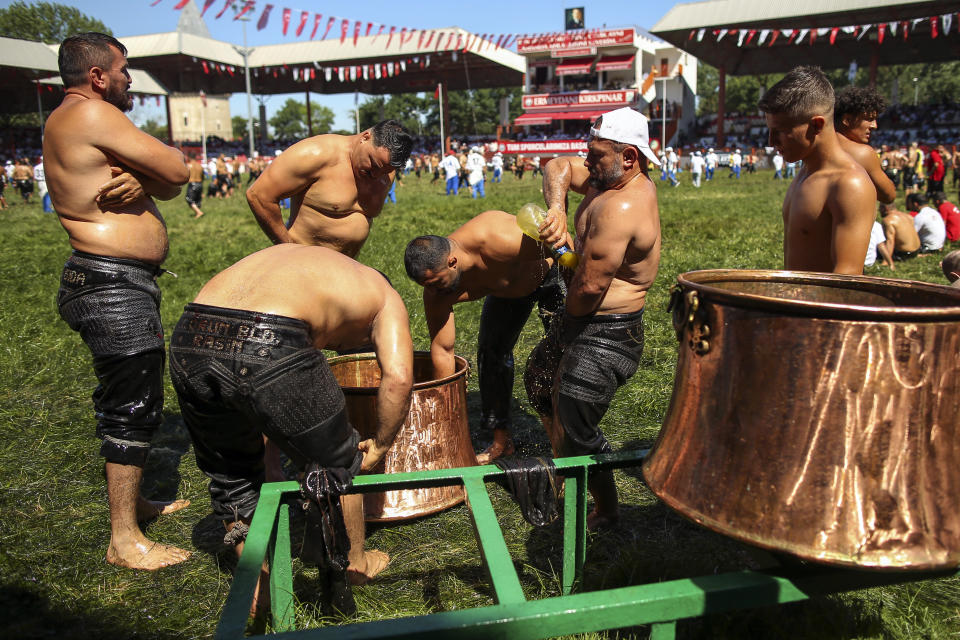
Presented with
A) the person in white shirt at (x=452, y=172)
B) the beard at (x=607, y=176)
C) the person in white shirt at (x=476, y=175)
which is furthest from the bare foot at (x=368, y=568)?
the person in white shirt at (x=452, y=172)

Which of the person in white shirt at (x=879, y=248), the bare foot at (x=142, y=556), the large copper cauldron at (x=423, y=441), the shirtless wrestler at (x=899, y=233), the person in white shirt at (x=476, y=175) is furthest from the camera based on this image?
the person in white shirt at (x=476, y=175)

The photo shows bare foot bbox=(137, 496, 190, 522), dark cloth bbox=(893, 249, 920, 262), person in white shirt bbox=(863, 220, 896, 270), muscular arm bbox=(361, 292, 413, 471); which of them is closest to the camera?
muscular arm bbox=(361, 292, 413, 471)

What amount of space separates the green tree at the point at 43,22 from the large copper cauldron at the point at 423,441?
83.1m

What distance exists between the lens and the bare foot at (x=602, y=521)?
3406 mm

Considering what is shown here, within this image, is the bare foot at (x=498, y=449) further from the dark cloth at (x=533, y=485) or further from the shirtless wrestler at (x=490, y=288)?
the dark cloth at (x=533, y=485)

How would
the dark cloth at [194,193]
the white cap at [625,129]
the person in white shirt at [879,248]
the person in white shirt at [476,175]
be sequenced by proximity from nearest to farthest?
the white cap at [625,129], the person in white shirt at [879,248], the dark cloth at [194,193], the person in white shirt at [476,175]

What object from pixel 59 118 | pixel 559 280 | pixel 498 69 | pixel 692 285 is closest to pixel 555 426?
pixel 559 280

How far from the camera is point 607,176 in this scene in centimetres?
307

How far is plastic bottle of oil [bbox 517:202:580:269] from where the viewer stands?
3381 mm

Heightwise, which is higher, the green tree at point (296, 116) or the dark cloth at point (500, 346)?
the green tree at point (296, 116)

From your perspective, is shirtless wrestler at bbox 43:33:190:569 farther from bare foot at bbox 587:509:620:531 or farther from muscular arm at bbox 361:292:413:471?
bare foot at bbox 587:509:620:531

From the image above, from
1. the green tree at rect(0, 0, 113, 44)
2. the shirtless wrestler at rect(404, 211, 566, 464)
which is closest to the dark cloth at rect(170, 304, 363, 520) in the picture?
the shirtless wrestler at rect(404, 211, 566, 464)

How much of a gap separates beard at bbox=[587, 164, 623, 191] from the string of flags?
39.8 meters

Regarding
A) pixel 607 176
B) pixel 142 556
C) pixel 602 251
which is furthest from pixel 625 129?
pixel 142 556
